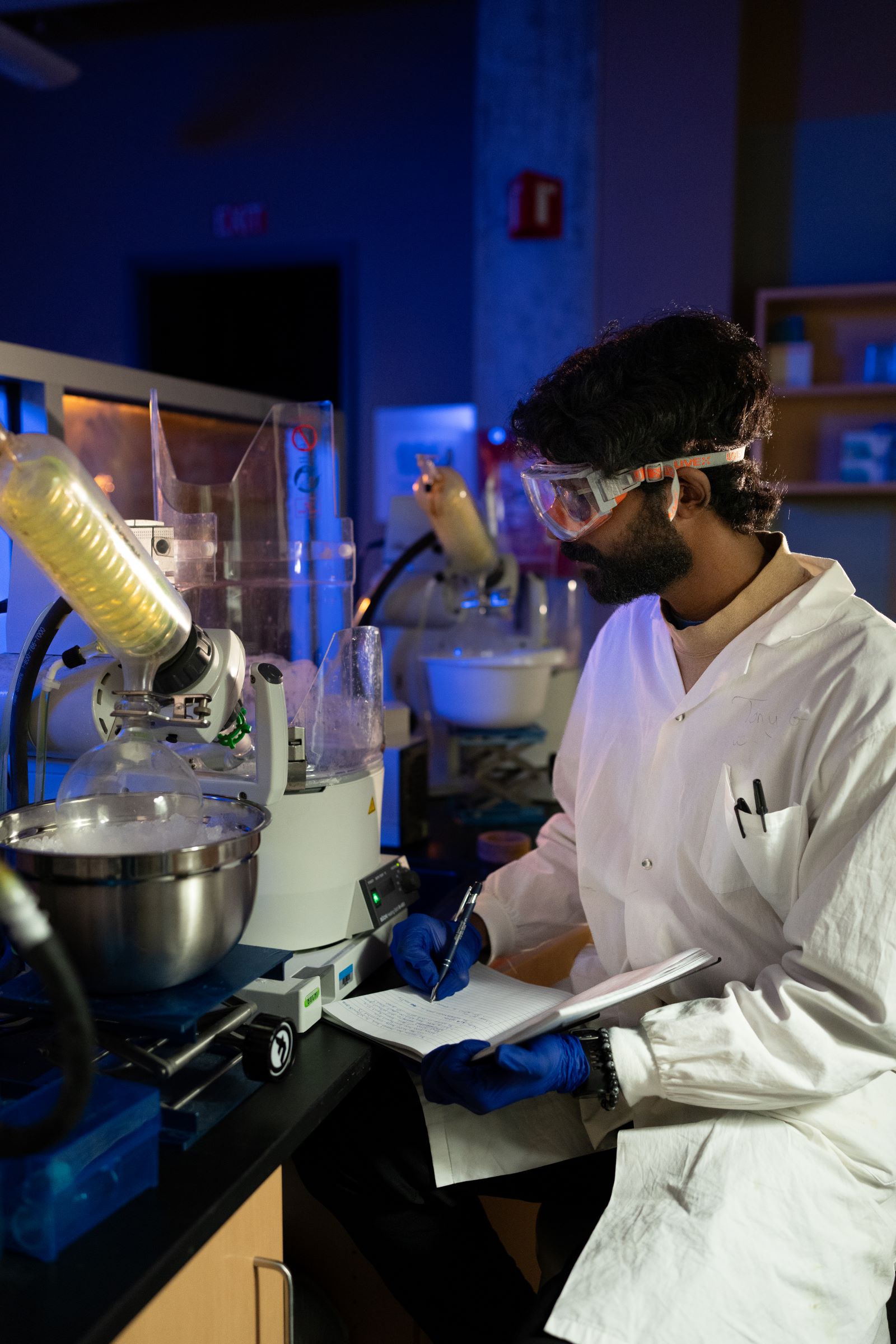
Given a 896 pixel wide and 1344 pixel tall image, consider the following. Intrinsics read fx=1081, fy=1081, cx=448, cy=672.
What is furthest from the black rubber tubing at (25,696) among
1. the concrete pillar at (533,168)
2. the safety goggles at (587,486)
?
the concrete pillar at (533,168)

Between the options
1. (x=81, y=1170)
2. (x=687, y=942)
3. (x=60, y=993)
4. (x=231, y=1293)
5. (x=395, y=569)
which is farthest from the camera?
(x=395, y=569)

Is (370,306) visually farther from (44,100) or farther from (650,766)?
(650,766)

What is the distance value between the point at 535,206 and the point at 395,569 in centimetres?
192

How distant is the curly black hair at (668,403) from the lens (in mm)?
1534

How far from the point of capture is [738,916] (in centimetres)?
147

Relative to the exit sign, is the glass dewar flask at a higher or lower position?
lower

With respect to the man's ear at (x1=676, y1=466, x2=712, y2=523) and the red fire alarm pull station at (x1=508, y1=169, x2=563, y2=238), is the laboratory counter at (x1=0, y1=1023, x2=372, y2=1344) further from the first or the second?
the red fire alarm pull station at (x1=508, y1=169, x2=563, y2=238)

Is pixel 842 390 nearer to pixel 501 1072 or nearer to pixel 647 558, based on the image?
pixel 647 558

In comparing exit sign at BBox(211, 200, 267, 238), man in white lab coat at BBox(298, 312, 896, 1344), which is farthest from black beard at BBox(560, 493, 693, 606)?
exit sign at BBox(211, 200, 267, 238)

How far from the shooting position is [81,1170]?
93 cm

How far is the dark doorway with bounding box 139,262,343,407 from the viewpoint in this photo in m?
5.19

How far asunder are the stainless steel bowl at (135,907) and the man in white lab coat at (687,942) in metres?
0.34

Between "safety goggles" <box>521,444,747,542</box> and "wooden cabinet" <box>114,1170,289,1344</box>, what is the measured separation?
96cm

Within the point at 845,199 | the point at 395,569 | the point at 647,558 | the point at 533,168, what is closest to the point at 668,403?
the point at 647,558
